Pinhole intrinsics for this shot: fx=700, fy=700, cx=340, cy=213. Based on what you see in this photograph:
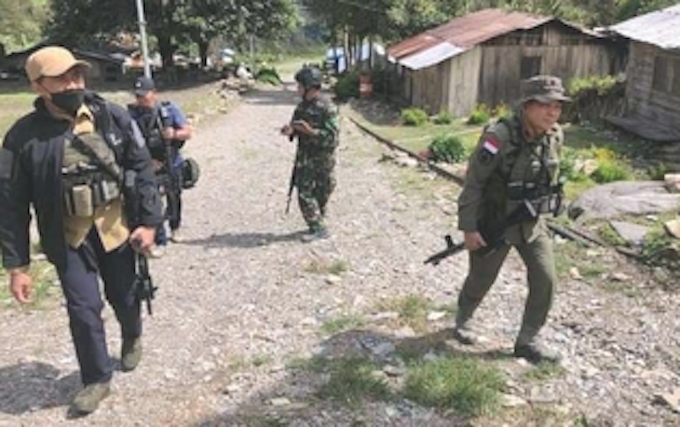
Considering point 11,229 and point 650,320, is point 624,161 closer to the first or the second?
point 650,320

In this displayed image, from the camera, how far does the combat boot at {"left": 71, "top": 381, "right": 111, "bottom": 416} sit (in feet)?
13.6

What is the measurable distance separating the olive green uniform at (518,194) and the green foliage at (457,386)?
18.8 inches

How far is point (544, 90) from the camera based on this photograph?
393 cm

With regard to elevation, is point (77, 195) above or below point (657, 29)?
above

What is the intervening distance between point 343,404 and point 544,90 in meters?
2.17

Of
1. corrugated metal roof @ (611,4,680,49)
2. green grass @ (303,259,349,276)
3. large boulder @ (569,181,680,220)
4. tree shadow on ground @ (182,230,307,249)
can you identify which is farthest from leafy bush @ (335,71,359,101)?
green grass @ (303,259,349,276)

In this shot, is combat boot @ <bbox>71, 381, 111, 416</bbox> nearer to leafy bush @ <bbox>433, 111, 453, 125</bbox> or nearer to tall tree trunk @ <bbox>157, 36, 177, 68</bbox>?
leafy bush @ <bbox>433, 111, 453, 125</bbox>

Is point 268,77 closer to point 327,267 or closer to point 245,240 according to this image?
point 245,240

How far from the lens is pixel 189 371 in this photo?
480 cm

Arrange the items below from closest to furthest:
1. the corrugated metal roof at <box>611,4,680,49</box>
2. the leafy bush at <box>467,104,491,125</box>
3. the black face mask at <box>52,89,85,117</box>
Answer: the black face mask at <box>52,89,85,117</box> → the corrugated metal roof at <box>611,4,680,49</box> → the leafy bush at <box>467,104,491,125</box>

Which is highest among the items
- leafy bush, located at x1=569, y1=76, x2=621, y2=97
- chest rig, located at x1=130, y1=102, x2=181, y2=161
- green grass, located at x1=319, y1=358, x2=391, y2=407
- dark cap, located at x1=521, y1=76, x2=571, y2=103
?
dark cap, located at x1=521, y1=76, x2=571, y2=103

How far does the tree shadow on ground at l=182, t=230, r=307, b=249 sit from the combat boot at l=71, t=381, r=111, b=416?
3.65m

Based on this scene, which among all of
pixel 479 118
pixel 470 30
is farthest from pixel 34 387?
pixel 470 30

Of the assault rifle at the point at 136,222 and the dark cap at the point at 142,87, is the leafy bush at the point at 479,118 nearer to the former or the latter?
the dark cap at the point at 142,87
